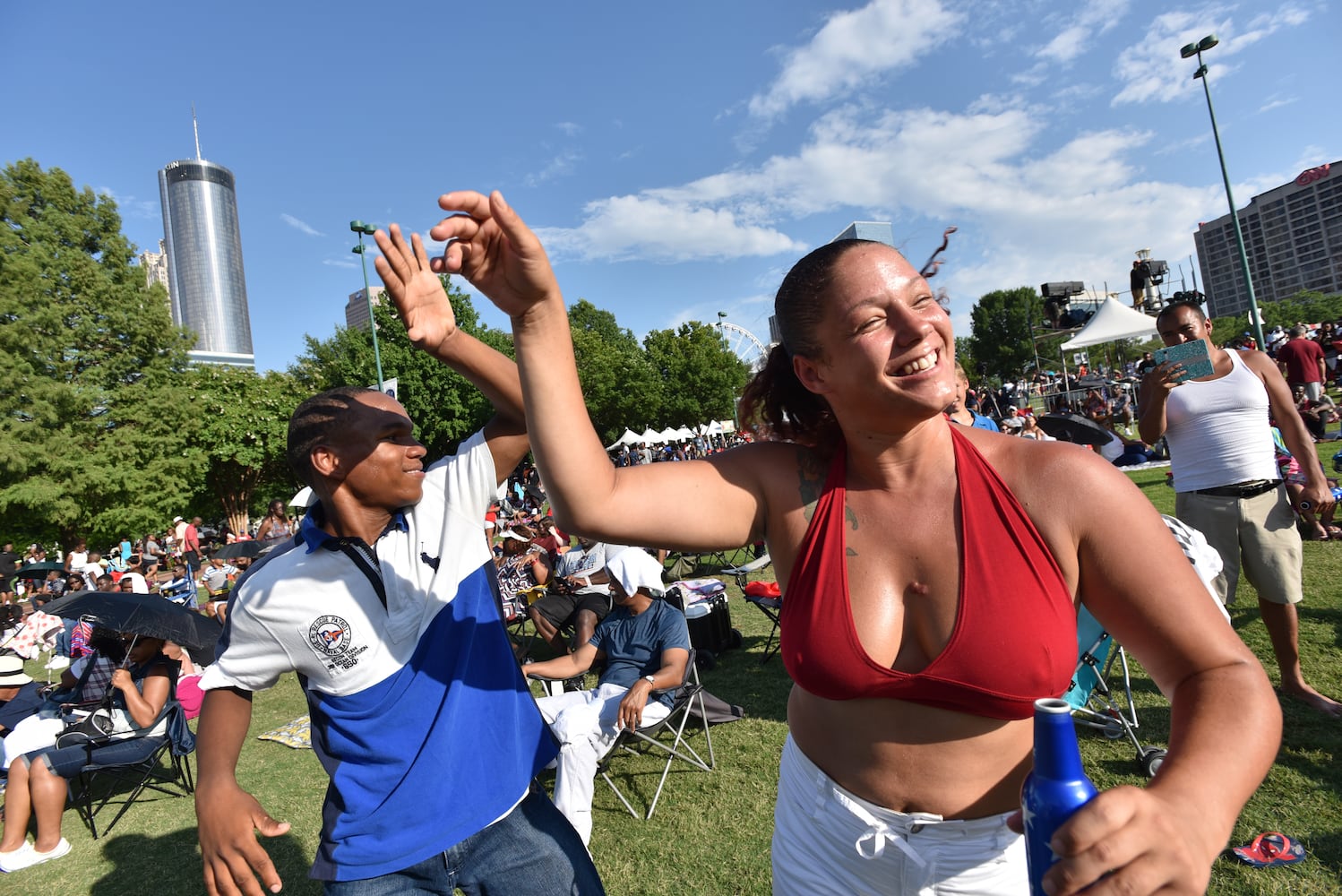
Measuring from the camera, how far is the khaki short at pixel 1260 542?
411 centimetres

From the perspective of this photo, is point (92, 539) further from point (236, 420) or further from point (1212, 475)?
point (1212, 475)

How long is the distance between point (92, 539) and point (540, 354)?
29.0m

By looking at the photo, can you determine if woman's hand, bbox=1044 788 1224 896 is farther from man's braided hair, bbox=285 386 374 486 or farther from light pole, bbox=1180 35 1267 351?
light pole, bbox=1180 35 1267 351

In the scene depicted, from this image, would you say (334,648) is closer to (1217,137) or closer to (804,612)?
(804,612)

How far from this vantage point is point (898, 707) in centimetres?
149

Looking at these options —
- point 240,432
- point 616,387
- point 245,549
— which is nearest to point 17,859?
point 245,549

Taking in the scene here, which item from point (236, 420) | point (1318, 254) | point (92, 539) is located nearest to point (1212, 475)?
point (92, 539)

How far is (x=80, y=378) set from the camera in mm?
22406

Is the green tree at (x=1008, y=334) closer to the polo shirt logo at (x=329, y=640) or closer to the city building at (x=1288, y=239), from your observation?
the city building at (x=1288, y=239)

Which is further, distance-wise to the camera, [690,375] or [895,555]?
[690,375]

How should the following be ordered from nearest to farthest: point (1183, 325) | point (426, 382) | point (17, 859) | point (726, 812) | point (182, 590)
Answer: point (1183, 325) < point (726, 812) < point (17, 859) < point (182, 590) < point (426, 382)

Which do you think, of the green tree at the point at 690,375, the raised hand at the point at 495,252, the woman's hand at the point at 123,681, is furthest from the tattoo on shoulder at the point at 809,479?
the green tree at the point at 690,375

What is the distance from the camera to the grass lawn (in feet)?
11.4

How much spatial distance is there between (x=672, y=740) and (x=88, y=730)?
4.47 meters
